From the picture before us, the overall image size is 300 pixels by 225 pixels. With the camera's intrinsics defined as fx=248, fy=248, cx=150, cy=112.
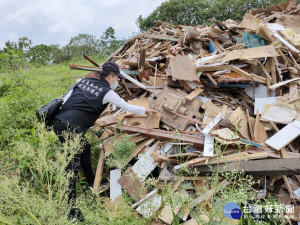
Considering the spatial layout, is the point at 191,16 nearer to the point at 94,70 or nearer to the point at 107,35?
the point at 107,35

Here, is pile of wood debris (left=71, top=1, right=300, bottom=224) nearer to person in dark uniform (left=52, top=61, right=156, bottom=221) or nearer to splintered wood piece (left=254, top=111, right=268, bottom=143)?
splintered wood piece (left=254, top=111, right=268, bottom=143)

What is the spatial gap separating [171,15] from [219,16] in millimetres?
3758

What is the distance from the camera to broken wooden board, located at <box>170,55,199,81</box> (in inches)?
169

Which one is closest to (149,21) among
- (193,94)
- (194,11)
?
(194,11)

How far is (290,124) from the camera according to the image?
11.5ft

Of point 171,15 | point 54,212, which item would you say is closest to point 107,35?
point 171,15

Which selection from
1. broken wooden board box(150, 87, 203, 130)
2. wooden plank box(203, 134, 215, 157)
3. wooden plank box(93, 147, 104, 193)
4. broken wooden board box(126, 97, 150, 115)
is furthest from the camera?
broken wooden board box(126, 97, 150, 115)

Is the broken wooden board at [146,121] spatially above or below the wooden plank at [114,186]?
above

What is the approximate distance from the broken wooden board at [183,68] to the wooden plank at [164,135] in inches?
41.0

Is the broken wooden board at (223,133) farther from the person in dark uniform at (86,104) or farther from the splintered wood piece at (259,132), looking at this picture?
the person in dark uniform at (86,104)

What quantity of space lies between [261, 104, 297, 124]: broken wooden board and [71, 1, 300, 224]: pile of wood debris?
1 cm

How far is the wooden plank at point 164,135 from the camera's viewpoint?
355 centimetres

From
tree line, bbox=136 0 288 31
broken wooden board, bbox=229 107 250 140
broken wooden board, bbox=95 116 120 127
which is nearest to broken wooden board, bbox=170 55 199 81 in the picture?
broken wooden board, bbox=229 107 250 140

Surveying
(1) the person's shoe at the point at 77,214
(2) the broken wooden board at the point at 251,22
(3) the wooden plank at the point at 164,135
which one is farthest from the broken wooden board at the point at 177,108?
(2) the broken wooden board at the point at 251,22
